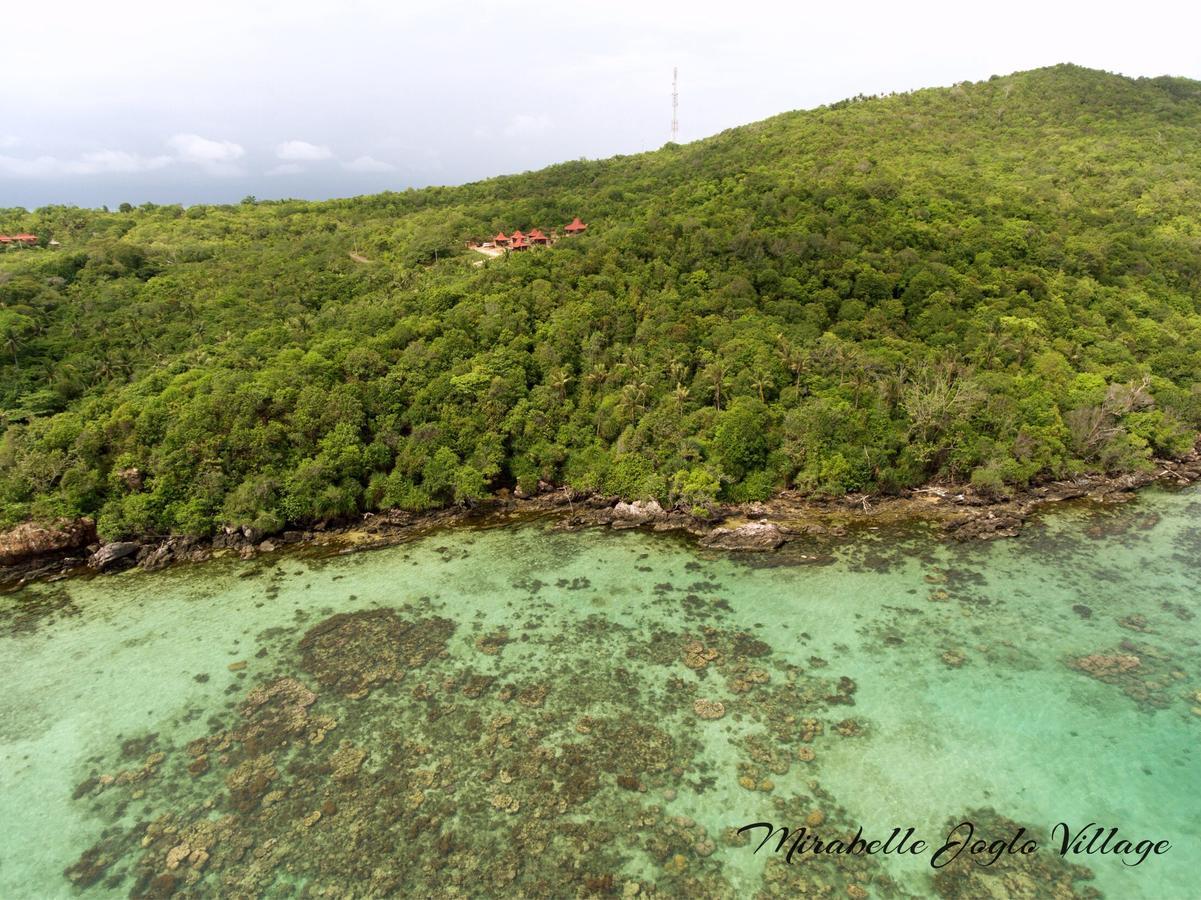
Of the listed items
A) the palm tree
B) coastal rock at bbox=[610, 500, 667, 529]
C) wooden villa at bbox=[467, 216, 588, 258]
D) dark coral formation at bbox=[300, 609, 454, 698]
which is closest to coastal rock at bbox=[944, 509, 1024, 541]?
coastal rock at bbox=[610, 500, 667, 529]

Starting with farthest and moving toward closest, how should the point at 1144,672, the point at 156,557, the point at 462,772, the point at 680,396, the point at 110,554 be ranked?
the point at 680,396 < the point at 156,557 < the point at 110,554 < the point at 1144,672 < the point at 462,772

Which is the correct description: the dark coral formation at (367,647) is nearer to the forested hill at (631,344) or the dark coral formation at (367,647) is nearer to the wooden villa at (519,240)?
the forested hill at (631,344)

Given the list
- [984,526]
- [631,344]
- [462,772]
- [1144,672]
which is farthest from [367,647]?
[984,526]

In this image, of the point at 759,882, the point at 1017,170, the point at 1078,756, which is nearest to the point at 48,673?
the point at 759,882

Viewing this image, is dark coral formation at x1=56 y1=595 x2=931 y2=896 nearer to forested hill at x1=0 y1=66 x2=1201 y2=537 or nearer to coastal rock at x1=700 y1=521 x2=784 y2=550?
coastal rock at x1=700 y1=521 x2=784 y2=550

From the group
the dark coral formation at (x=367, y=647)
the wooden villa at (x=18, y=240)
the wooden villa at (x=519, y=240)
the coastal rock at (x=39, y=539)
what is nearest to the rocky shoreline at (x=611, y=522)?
the coastal rock at (x=39, y=539)

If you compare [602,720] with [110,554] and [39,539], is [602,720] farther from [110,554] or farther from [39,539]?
[39,539]
